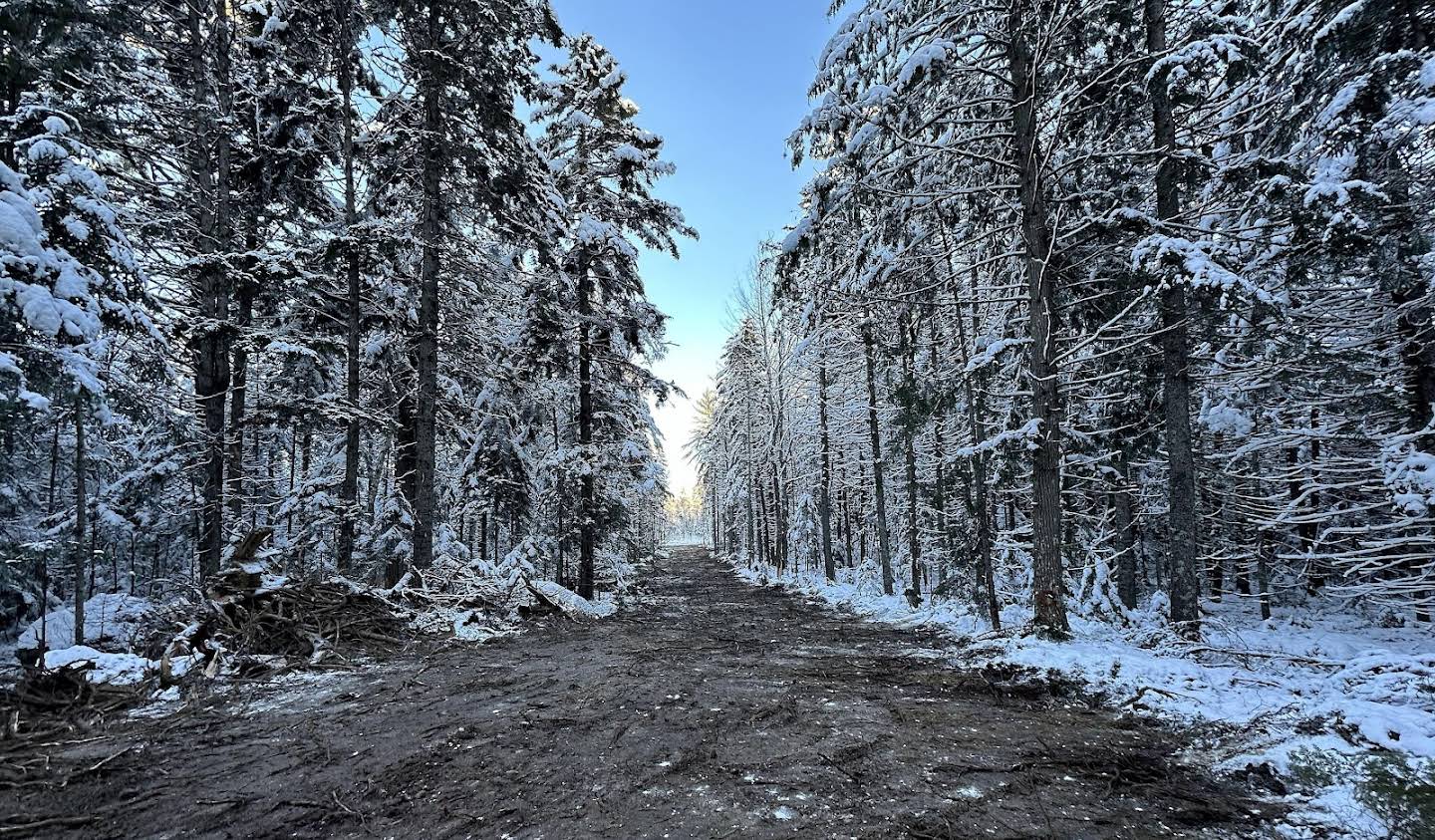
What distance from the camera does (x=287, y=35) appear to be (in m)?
11.8

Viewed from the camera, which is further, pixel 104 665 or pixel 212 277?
pixel 212 277

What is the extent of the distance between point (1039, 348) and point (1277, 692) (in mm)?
5168

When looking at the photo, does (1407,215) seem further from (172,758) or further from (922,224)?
(172,758)

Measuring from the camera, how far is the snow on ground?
350 cm

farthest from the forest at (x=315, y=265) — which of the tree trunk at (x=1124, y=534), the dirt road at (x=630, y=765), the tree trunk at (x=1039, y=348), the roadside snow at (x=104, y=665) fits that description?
the tree trunk at (x=1124, y=534)

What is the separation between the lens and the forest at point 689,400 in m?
3.94

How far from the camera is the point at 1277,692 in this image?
511 cm

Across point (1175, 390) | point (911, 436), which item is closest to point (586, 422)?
point (911, 436)

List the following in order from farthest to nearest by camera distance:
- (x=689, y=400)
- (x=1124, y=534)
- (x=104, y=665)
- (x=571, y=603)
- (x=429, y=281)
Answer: (x=689, y=400) → (x=571, y=603) → (x=1124, y=534) → (x=429, y=281) → (x=104, y=665)

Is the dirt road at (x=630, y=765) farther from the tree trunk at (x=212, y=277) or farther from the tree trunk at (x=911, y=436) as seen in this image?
the tree trunk at (x=911, y=436)

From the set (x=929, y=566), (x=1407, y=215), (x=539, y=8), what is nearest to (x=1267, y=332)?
(x=1407, y=215)

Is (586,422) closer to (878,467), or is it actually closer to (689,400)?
(689,400)

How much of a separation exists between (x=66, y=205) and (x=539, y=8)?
29.3 feet

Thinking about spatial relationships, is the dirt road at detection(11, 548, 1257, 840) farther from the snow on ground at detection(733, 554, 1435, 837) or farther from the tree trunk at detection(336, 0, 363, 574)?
the tree trunk at detection(336, 0, 363, 574)
